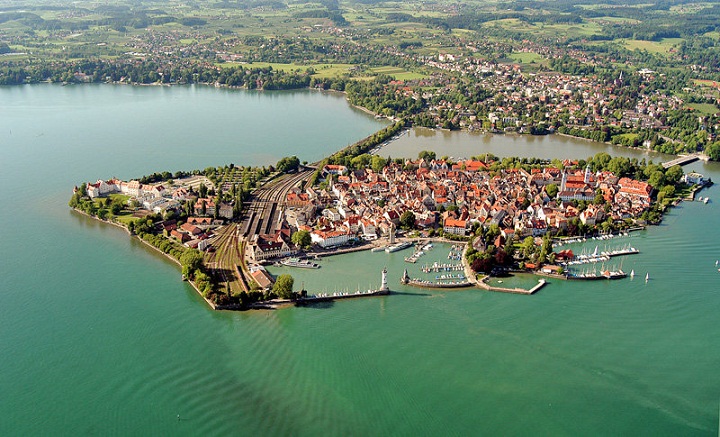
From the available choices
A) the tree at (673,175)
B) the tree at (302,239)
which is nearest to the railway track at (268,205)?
the tree at (302,239)

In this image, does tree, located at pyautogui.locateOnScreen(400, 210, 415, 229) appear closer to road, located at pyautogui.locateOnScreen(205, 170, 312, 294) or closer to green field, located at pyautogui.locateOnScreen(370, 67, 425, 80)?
road, located at pyautogui.locateOnScreen(205, 170, 312, 294)

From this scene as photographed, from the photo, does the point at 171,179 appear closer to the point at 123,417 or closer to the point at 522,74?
the point at 123,417

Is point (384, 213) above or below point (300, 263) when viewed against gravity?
above

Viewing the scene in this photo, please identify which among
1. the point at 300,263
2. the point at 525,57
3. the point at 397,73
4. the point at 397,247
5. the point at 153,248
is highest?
the point at 525,57

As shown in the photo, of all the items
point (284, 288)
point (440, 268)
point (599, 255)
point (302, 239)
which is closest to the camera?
point (284, 288)

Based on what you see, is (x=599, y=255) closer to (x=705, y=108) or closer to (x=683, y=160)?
(x=683, y=160)

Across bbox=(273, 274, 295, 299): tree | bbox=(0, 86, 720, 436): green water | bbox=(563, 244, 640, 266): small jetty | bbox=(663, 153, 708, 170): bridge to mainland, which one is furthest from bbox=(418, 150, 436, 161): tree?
bbox=(273, 274, 295, 299): tree

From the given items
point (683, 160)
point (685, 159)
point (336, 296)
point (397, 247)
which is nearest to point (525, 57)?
point (685, 159)
